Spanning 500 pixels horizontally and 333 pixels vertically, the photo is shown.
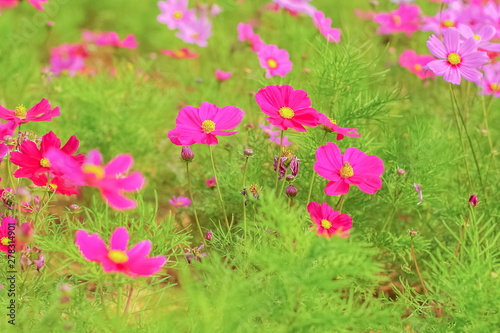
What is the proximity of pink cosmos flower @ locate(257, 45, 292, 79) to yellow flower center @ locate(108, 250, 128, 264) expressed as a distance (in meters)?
0.73

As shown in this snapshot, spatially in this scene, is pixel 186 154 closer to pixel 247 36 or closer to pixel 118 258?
pixel 118 258

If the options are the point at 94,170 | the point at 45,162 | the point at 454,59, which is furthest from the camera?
the point at 454,59

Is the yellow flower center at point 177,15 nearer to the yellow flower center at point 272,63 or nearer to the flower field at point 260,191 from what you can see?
the flower field at point 260,191

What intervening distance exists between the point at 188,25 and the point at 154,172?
0.67 meters

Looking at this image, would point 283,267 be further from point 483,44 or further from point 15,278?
point 483,44

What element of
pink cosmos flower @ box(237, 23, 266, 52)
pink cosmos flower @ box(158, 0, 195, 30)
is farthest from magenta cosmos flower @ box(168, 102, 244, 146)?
pink cosmos flower @ box(158, 0, 195, 30)

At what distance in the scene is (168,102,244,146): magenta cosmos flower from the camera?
95cm

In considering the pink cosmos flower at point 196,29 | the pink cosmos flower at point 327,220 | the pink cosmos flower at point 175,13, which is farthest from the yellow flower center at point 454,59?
the pink cosmos flower at point 175,13

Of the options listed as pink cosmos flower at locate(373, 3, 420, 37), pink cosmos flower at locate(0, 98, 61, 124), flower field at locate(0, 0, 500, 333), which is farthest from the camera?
pink cosmos flower at locate(373, 3, 420, 37)

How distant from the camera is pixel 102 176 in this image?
734 mm

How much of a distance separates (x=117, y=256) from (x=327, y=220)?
15.4 inches

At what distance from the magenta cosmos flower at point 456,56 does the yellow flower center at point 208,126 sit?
19.4 inches

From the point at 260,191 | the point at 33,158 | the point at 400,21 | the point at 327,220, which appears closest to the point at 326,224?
the point at 327,220

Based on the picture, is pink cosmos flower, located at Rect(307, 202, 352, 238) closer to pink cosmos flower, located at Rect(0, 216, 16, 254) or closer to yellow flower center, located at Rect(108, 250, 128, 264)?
yellow flower center, located at Rect(108, 250, 128, 264)
